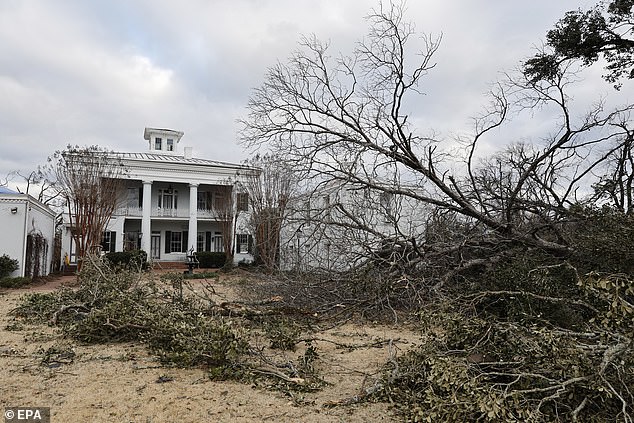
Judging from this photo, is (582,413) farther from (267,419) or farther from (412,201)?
(412,201)

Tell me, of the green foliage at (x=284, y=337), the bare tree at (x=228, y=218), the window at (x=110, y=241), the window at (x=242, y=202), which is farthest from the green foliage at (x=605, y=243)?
the window at (x=110, y=241)

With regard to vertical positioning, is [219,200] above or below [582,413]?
above

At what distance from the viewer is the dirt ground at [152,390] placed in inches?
148

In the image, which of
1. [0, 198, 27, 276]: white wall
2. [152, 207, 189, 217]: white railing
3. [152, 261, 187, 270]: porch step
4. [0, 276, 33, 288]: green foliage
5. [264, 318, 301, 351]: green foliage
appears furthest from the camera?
[152, 207, 189, 217]: white railing

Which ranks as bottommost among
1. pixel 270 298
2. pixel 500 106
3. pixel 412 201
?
pixel 270 298

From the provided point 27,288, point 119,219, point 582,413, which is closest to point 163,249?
point 119,219

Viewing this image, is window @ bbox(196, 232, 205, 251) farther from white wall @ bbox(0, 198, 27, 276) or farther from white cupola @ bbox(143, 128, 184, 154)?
white wall @ bbox(0, 198, 27, 276)

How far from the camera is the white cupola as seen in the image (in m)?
29.8

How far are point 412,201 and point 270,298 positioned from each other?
17.4 feet

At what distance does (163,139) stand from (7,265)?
53.8 ft

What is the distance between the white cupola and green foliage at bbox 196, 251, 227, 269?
8991 millimetres

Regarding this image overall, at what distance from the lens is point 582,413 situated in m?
3.37

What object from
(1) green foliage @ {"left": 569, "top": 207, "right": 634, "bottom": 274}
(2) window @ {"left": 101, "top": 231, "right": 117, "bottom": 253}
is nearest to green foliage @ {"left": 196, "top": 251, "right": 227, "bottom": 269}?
(2) window @ {"left": 101, "top": 231, "right": 117, "bottom": 253}

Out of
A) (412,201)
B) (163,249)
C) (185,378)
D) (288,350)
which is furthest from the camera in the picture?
(163,249)
